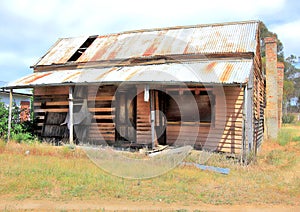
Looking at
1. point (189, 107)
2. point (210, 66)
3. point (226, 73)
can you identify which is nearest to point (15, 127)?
point (189, 107)

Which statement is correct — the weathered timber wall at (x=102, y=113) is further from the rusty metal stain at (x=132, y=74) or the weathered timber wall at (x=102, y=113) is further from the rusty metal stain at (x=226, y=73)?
the rusty metal stain at (x=226, y=73)

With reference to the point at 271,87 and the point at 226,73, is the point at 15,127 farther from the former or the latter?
the point at 271,87

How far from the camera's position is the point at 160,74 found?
10.1 m

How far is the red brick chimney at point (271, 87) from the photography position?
1528 cm

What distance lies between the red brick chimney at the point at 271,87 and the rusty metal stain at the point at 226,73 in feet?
20.2

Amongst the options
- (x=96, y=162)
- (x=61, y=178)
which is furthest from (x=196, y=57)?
(x=61, y=178)

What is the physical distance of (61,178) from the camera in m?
6.65

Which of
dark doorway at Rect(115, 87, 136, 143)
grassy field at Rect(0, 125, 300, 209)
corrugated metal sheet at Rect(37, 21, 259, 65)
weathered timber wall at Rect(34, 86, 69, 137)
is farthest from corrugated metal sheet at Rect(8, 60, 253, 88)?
grassy field at Rect(0, 125, 300, 209)

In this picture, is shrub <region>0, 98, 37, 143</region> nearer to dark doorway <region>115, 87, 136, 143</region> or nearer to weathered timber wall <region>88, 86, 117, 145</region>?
weathered timber wall <region>88, 86, 117, 145</region>

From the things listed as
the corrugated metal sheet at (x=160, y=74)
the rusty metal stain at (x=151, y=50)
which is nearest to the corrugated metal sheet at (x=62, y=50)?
the corrugated metal sheet at (x=160, y=74)

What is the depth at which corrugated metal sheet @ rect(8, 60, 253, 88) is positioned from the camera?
9.22 metres

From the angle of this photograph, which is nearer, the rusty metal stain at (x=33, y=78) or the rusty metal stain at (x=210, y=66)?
the rusty metal stain at (x=210, y=66)

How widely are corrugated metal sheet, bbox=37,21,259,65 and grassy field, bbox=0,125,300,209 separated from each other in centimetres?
488

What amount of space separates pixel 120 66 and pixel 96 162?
5.25 metres
